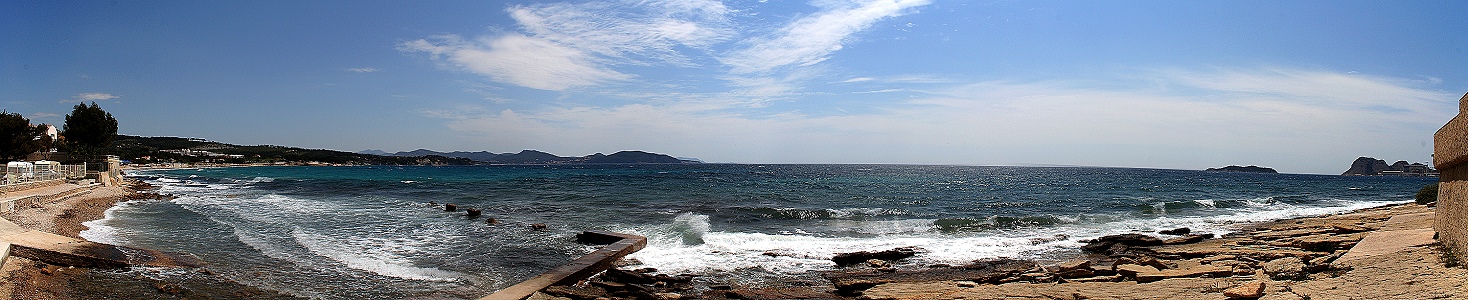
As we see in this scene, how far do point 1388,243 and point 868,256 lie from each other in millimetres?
9952

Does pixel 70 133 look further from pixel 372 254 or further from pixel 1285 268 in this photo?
pixel 1285 268

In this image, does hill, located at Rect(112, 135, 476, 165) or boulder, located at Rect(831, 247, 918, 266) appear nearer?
boulder, located at Rect(831, 247, 918, 266)

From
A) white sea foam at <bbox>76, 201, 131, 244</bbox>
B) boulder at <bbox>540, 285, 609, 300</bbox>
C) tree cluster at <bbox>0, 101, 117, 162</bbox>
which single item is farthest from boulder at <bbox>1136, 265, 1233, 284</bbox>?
tree cluster at <bbox>0, 101, 117, 162</bbox>

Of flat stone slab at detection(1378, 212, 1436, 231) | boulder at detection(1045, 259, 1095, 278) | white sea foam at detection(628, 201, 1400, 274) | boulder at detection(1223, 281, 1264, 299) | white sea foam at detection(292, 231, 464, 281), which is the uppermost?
flat stone slab at detection(1378, 212, 1436, 231)

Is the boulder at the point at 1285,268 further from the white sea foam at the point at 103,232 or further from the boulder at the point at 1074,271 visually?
the white sea foam at the point at 103,232

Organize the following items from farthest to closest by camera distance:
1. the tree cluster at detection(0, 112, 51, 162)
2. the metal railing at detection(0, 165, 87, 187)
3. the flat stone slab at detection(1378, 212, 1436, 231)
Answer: the tree cluster at detection(0, 112, 51, 162), the metal railing at detection(0, 165, 87, 187), the flat stone slab at detection(1378, 212, 1436, 231)

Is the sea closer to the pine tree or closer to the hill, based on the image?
the pine tree

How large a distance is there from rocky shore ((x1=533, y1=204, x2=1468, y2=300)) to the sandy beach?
0.06 ft

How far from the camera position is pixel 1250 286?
9117mm

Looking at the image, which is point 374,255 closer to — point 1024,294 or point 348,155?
point 1024,294

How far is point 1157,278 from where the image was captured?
38.4 ft

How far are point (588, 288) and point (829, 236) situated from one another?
10.5m

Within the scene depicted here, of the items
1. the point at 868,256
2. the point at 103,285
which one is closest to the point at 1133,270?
Result: the point at 868,256

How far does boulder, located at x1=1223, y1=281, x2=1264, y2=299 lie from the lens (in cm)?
873
